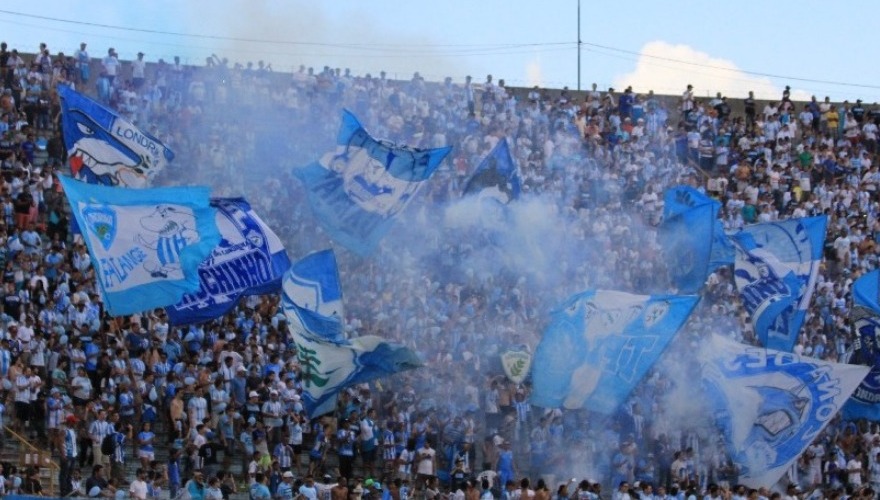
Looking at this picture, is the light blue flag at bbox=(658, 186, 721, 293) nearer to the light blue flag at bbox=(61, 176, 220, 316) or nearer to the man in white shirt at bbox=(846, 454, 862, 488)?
the man in white shirt at bbox=(846, 454, 862, 488)

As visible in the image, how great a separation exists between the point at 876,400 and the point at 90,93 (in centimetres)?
1366

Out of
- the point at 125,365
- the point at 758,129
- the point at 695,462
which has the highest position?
the point at 758,129

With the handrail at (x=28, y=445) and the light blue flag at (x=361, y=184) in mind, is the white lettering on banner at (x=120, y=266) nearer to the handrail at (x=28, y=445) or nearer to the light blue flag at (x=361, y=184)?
the handrail at (x=28, y=445)

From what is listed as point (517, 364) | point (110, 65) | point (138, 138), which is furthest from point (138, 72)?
point (517, 364)

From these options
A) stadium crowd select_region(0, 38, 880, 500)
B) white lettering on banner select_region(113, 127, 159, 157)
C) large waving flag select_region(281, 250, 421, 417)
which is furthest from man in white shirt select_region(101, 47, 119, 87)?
large waving flag select_region(281, 250, 421, 417)

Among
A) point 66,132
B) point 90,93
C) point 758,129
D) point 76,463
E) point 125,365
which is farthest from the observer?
point 758,129

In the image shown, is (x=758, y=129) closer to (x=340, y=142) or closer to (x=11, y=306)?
(x=340, y=142)

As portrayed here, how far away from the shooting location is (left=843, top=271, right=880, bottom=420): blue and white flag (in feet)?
86.4

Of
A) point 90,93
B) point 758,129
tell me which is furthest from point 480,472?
point 758,129

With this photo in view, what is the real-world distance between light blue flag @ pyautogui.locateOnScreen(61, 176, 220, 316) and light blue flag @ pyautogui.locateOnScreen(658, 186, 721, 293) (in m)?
7.25

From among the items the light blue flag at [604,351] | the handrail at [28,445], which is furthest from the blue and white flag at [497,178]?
the handrail at [28,445]

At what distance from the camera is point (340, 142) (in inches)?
1028

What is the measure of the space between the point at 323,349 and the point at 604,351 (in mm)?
3786

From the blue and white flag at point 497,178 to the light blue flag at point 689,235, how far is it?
2729 millimetres
